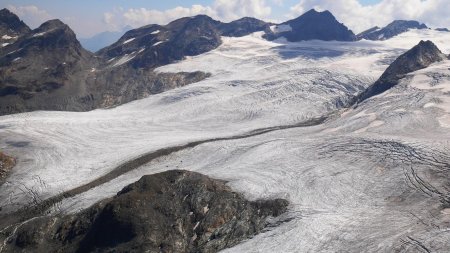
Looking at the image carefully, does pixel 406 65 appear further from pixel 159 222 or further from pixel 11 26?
pixel 11 26

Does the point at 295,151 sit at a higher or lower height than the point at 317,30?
lower

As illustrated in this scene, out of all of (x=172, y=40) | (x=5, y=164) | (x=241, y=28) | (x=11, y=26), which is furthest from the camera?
(x=241, y=28)

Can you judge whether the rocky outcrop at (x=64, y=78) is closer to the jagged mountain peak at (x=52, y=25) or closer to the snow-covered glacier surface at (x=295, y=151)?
the jagged mountain peak at (x=52, y=25)

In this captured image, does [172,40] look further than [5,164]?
Yes

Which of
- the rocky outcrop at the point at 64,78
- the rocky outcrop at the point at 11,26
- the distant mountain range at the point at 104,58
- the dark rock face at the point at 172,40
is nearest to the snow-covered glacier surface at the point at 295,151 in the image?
the rocky outcrop at the point at 64,78

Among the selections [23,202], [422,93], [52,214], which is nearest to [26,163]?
[23,202]

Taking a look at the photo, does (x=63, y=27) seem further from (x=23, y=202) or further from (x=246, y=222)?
(x=246, y=222)

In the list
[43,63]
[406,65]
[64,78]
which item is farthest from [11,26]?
[406,65]
